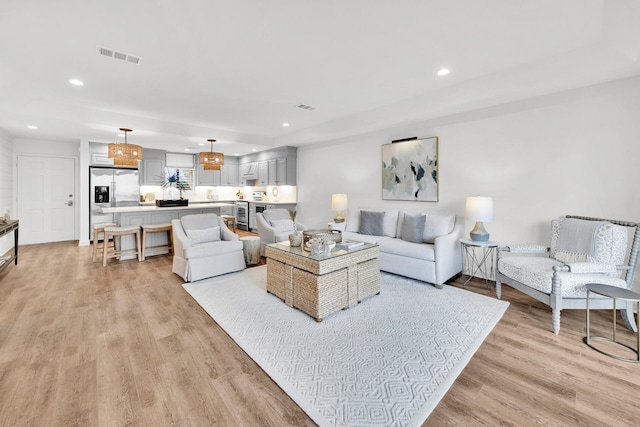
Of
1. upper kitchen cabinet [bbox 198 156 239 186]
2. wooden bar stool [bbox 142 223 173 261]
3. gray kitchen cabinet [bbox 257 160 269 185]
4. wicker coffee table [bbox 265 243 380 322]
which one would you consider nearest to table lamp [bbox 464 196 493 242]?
wicker coffee table [bbox 265 243 380 322]

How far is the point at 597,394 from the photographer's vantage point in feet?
5.96

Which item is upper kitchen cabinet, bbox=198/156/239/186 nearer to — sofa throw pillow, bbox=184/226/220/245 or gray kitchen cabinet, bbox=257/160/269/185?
gray kitchen cabinet, bbox=257/160/269/185

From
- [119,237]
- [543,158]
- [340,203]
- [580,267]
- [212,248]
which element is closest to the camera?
→ [580,267]

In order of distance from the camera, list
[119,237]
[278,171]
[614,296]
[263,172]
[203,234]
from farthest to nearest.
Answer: [263,172]
[278,171]
[119,237]
[203,234]
[614,296]

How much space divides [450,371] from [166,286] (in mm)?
3528

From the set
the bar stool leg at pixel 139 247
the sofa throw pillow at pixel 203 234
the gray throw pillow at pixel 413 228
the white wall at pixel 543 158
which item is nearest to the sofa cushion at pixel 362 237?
the gray throw pillow at pixel 413 228

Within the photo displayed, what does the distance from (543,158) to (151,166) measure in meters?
8.44

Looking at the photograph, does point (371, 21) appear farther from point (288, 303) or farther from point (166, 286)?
point (166, 286)

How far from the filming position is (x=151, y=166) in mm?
7473

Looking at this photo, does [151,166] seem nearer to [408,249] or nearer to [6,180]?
[6,180]

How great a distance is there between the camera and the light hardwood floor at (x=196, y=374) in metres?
1.63

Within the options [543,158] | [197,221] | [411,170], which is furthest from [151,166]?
[543,158]

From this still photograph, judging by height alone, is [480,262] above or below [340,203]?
below

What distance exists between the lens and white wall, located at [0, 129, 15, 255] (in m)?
5.38
